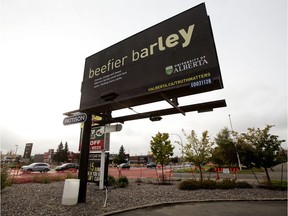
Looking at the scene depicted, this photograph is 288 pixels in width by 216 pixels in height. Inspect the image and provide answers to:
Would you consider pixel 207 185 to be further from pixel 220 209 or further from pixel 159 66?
pixel 159 66

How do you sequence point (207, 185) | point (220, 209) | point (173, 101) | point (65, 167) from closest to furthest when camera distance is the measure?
1. point (173, 101)
2. point (220, 209)
3. point (207, 185)
4. point (65, 167)

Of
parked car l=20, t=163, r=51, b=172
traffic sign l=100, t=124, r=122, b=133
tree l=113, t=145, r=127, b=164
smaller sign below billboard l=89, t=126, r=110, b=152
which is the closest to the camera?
traffic sign l=100, t=124, r=122, b=133

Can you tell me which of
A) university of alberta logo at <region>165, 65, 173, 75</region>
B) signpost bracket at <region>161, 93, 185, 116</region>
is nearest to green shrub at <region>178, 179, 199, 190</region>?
signpost bracket at <region>161, 93, 185, 116</region>

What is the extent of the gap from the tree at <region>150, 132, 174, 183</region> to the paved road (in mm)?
8653

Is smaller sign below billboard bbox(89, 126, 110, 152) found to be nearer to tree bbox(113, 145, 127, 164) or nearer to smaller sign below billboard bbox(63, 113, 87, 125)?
smaller sign below billboard bbox(63, 113, 87, 125)

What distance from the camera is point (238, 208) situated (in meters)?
6.78

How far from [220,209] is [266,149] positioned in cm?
823

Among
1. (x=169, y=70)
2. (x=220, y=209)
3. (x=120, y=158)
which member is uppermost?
(x=120, y=158)

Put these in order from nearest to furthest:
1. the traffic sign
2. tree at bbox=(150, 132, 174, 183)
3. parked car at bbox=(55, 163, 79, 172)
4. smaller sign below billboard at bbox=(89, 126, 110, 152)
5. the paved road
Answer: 1. the paved road
2. the traffic sign
3. smaller sign below billboard at bbox=(89, 126, 110, 152)
4. tree at bbox=(150, 132, 174, 183)
5. parked car at bbox=(55, 163, 79, 172)

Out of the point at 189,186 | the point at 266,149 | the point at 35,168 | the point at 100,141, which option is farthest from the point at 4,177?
the point at 35,168

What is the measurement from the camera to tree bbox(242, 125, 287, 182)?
40.0ft

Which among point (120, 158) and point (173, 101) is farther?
point (120, 158)

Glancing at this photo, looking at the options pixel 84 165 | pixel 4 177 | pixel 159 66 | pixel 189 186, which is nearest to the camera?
pixel 159 66

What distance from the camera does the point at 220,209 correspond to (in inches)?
261
